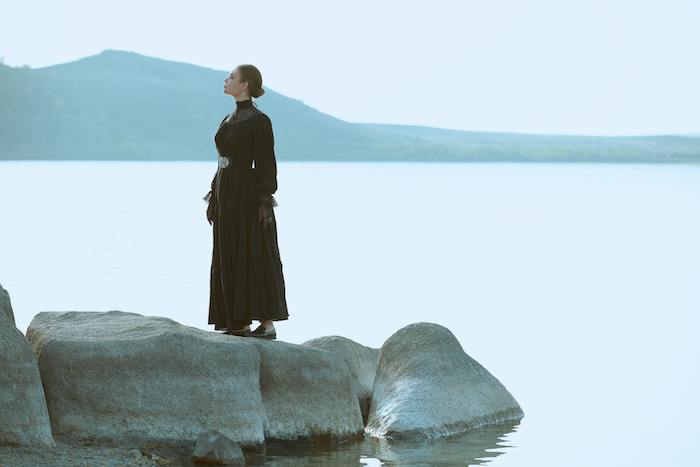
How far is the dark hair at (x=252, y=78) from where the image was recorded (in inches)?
348

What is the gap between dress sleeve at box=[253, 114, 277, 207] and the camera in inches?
344

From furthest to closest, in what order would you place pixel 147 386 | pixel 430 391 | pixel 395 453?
pixel 430 391 → pixel 395 453 → pixel 147 386

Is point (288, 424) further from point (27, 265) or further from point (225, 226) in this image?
point (27, 265)

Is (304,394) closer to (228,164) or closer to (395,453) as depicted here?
(395,453)

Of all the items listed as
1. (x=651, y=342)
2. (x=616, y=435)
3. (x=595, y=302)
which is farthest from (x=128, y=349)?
(x=595, y=302)

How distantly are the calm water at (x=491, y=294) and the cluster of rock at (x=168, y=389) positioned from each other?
11.6 inches

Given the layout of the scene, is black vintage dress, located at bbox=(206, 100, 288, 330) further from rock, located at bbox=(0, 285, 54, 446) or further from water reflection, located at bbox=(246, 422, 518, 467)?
rock, located at bbox=(0, 285, 54, 446)

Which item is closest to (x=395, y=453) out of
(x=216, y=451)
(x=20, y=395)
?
(x=216, y=451)

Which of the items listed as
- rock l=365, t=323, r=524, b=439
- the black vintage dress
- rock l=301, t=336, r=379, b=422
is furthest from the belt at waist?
rock l=365, t=323, r=524, b=439

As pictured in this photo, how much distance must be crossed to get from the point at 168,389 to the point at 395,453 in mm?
1737

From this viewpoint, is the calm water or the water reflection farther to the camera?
the calm water

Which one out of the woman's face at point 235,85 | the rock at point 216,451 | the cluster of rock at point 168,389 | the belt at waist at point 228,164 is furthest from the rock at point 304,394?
the woman's face at point 235,85

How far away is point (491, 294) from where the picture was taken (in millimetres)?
19859

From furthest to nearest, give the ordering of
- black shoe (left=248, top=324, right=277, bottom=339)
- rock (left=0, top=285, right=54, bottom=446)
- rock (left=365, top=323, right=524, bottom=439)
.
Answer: black shoe (left=248, top=324, right=277, bottom=339), rock (left=365, top=323, right=524, bottom=439), rock (left=0, top=285, right=54, bottom=446)
